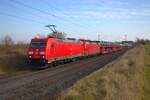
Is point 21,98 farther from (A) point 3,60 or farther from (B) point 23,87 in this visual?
(A) point 3,60

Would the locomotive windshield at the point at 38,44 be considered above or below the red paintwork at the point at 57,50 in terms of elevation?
above

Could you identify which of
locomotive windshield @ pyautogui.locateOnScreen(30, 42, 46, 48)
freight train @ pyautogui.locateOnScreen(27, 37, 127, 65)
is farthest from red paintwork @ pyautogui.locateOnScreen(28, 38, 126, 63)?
locomotive windshield @ pyautogui.locateOnScreen(30, 42, 46, 48)

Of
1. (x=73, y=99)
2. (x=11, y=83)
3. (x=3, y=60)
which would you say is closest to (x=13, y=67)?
(x=3, y=60)

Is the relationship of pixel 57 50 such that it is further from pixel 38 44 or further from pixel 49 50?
pixel 38 44

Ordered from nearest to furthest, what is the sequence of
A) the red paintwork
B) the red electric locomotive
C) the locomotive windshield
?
the red electric locomotive
the red paintwork
the locomotive windshield

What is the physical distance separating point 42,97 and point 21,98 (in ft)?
3.38

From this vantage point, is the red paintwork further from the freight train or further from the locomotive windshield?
the locomotive windshield

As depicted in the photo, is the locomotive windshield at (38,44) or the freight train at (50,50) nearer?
the freight train at (50,50)

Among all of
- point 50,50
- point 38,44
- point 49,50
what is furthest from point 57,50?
point 38,44

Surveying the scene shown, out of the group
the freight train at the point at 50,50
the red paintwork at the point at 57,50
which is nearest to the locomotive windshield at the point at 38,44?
the freight train at the point at 50,50

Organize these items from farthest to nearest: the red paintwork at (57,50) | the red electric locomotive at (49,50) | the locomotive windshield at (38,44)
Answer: the locomotive windshield at (38,44), the red paintwork at (57,50), the red electric locomotive at (49,50)

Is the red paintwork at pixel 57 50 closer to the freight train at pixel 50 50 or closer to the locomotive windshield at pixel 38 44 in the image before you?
the freight train at pixel 50 50

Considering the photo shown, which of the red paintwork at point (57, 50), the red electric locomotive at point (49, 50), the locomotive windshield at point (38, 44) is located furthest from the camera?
the locomotive windshield at point (38, 44)

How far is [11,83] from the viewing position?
1480cm
